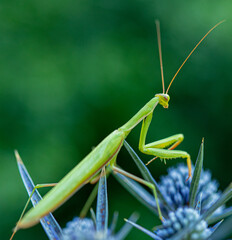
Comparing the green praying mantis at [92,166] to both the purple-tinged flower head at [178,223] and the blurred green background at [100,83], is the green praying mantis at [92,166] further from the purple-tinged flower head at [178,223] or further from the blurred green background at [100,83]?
the blurred green background at [100,83]

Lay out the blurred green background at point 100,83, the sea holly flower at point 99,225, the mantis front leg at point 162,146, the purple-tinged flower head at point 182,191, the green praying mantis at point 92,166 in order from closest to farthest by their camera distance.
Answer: the sea holly flower at point 99,225 → the green praying mantis at point 92,166 → the purple-tinged flower head at point 182,191 → the mantis front leg at point 162,146 → the blurred green background at point 100,83

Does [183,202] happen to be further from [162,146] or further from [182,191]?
[162,146]

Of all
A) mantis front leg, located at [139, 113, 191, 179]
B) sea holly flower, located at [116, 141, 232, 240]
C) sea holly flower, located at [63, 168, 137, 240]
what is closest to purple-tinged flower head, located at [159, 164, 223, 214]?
sea holly flower, located at [116, 141, 232, 240]

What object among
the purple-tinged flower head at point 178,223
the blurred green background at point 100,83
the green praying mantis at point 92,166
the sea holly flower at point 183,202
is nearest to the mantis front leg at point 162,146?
the green praying mantis at point 92,166

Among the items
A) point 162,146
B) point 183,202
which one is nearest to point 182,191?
point 183,202

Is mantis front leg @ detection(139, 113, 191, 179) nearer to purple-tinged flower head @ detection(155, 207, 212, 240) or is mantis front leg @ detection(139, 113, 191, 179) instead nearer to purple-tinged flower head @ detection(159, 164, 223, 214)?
purple-tinged flower head @ detection(159, 164, 223, 214)

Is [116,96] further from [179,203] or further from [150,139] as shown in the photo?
[179,203]

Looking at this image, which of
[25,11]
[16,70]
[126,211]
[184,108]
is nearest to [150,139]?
[184,108]
